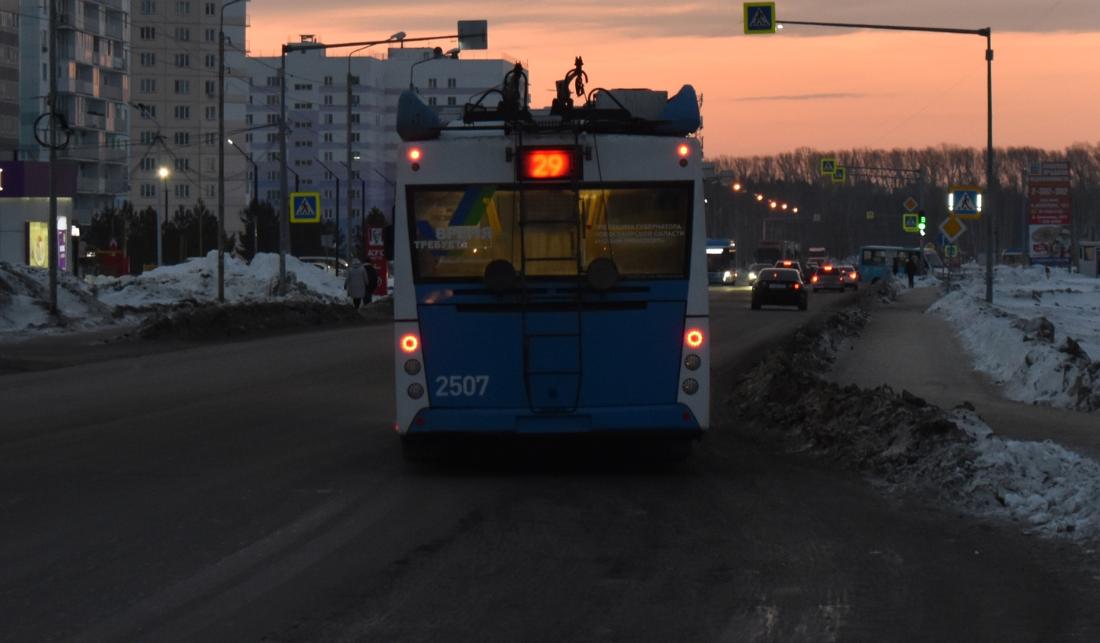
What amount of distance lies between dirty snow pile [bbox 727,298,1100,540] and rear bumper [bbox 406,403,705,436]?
188 centimetres

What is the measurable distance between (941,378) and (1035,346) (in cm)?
253

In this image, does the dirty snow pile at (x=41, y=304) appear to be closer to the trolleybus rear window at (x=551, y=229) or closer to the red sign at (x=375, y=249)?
the red sign at (x=375, y=249)

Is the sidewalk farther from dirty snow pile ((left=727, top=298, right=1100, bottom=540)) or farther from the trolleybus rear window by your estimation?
the trolleybus rear window

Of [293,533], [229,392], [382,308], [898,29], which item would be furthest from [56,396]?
[382,308]

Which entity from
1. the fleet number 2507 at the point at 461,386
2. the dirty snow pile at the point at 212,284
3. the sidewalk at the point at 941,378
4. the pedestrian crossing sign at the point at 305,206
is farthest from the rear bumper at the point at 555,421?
the pedestrian crossing sign at the point at 305,206

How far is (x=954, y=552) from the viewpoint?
9695 millimetres

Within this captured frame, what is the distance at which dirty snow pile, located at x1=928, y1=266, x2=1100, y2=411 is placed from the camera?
2131 centimetres

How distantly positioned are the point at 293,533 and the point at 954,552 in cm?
412

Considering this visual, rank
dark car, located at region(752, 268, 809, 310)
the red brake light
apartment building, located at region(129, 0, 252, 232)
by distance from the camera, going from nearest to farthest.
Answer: the red brake light → dark car, located at region(752, 268, 809, 310) → apartment building, located at region(129, 0, 252, 232)

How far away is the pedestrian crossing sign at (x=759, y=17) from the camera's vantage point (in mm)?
34250

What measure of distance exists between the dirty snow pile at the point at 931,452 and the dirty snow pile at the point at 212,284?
3475cm

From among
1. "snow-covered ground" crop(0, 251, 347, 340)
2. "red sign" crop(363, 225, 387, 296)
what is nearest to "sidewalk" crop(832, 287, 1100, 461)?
"red sign" crop(363, 225, 387, 296)

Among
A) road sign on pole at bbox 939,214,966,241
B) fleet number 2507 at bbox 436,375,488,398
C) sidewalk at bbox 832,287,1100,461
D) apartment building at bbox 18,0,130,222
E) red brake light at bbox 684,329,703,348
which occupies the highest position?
apartment building at bbox 18,0,130,222

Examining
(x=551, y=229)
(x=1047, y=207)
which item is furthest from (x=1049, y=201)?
(x=551, y=229)
